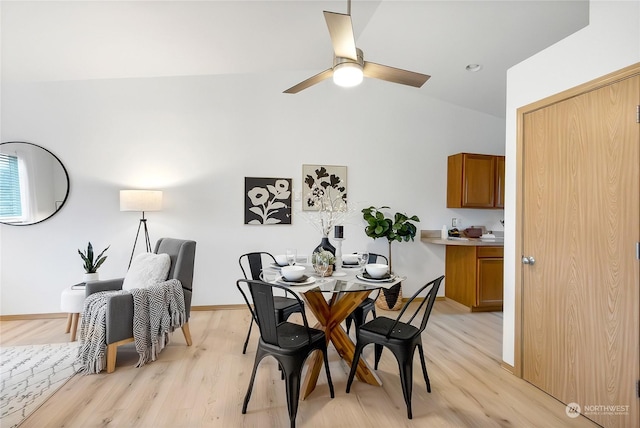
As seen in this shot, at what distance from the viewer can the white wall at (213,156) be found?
3.85 meters

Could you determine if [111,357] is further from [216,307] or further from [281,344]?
[216,307]

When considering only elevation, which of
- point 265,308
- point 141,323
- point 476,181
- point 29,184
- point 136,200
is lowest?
point 141,323

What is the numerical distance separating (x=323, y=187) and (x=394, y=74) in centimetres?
230

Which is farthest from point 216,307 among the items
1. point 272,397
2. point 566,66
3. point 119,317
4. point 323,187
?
point 566,66

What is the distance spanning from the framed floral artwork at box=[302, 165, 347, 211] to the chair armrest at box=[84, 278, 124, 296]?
2.26 metres

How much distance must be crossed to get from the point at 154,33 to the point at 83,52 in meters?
0.88

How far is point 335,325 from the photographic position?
243 centimetres

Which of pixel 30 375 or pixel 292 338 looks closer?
pixel 292 338

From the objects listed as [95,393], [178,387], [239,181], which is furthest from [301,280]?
[239,181]

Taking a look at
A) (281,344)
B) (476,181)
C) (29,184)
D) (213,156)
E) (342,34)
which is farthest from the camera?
(476,181)

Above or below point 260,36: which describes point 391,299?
below

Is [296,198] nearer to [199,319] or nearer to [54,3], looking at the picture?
[199,319]

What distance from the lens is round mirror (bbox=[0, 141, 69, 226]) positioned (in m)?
3.72

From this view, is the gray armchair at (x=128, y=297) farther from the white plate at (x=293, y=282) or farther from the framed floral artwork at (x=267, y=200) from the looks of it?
the white plate at (x=293, y=282)
